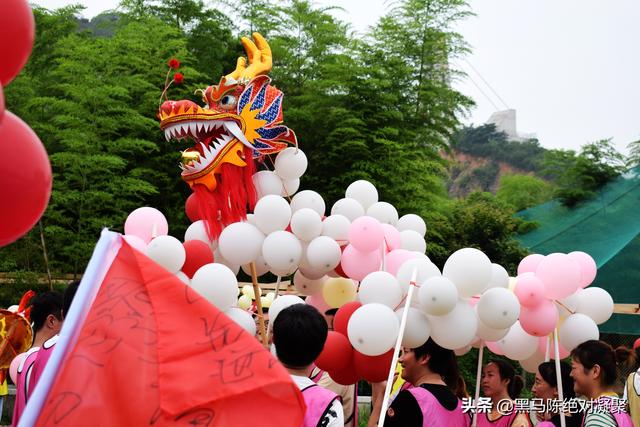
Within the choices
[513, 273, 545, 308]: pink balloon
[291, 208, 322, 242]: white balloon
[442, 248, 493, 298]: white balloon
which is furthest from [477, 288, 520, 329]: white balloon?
[291, 208, 322, 242]: white balloon

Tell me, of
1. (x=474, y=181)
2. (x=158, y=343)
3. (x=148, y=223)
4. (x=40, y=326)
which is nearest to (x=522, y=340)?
(x=148, y=223)

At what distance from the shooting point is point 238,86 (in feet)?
16.0

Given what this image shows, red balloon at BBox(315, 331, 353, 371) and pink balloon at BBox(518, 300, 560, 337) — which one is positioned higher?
pink balloon at BBox(518, 300, 560, 337)

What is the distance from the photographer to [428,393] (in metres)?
3.28

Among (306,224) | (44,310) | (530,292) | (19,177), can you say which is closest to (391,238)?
(306,224)

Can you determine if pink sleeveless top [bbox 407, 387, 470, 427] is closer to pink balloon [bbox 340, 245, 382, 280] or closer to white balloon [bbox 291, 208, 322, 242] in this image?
pink balloon [bbox 340, 245, 382, 280]

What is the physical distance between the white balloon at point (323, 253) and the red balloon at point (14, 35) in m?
2.80

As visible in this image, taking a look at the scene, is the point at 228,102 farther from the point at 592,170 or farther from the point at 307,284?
the point at 592,170

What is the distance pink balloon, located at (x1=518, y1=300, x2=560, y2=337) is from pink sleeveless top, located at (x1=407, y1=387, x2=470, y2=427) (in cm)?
106

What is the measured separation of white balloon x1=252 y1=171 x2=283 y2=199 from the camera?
4.82 meters

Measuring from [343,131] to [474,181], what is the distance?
36953 mm

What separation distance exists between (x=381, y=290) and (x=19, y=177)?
2.31m

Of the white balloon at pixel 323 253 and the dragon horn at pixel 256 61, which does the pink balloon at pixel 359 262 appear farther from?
the dragon horn at pixel 256 61

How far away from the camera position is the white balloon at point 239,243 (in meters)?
4.44
